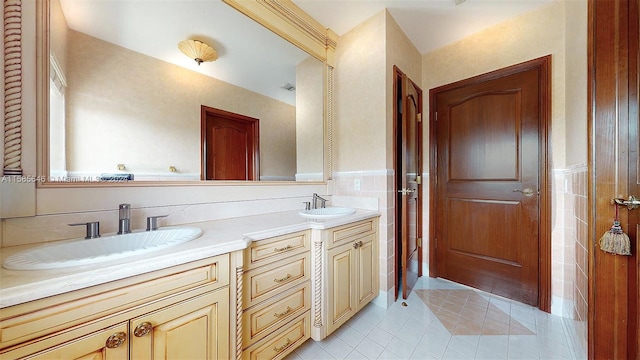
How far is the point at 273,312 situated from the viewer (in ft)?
3.89

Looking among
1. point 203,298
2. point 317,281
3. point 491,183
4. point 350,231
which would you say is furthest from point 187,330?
point 491,183

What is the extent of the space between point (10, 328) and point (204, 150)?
1.00 metres

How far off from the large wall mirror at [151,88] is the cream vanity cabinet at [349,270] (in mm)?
710

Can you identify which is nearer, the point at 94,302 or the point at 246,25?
the point at 94,302

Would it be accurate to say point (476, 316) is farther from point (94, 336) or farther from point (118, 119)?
point (118, 119)

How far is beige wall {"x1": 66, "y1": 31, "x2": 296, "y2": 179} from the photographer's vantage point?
40.1 inches

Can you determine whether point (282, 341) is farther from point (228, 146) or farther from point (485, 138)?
point (485, 138)

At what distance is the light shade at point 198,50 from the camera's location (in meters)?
1.32

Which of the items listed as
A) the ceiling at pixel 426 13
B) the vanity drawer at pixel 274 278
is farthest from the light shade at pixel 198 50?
the vanity drawer at pixel 274 278

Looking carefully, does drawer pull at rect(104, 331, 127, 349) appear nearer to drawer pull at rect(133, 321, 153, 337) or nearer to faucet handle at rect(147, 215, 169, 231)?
drawer pull at rect(133, 321, 153, 337)

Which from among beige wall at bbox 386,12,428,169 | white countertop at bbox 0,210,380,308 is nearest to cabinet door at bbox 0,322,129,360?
white countertop at bbox 0,210,380,308

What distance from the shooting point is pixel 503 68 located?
1994 mm

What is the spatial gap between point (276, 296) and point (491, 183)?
2088 mm

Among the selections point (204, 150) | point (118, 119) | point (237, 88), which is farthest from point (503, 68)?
point (118, 119)
